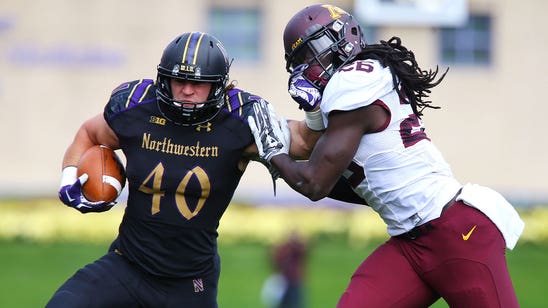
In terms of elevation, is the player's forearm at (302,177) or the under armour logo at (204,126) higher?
the under armour logo at (204,126)

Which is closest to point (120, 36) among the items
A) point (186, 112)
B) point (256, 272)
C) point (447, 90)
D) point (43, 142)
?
point (43, 142)

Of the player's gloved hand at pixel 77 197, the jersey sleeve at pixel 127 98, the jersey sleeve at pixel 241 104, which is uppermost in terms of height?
the jersey sleeve at pixel 127 98

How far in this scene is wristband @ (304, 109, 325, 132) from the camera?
16.6ft

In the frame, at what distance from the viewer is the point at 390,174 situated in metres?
4.91

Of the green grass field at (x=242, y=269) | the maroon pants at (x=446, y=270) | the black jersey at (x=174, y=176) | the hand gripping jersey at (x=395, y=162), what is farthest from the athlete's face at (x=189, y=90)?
the green grass field at (x=242, y=269)

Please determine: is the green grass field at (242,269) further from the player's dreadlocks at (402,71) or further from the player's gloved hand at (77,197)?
the player's dreadlocks at (402,71)

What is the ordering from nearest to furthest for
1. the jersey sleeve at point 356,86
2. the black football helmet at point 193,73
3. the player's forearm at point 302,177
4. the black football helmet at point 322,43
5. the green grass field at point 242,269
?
the jersey sleeve at point 356,86 → the player's forearm at point 302,177 → the black football helmet at point 322,43 → the black football helmet at point 193,73 → the green grass field at point 242,269

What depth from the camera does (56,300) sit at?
16.1 feet

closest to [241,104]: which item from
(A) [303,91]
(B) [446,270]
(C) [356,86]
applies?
(A) [303,91]

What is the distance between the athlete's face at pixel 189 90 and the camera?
5.10 m

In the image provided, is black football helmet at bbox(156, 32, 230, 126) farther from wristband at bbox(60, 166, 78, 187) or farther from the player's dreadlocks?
the player's dreadlocks

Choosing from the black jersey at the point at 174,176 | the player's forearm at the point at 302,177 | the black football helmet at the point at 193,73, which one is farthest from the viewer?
the black jersey at the point at 174,176

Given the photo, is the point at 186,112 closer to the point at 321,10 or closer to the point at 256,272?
the point at 321,10

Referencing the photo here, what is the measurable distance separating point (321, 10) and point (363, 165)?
0.78 m
